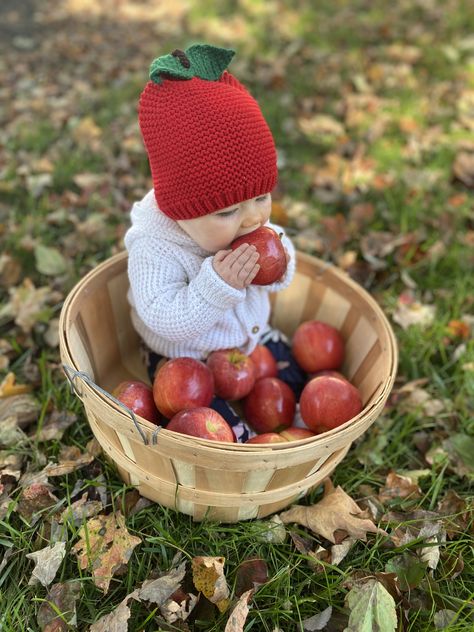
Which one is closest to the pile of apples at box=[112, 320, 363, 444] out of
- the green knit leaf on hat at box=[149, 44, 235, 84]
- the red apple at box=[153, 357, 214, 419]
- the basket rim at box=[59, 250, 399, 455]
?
the red apple at box=[153, 357, 214, 419]

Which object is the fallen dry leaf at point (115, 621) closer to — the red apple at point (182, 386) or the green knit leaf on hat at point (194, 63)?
the red apple at point (182, 386)

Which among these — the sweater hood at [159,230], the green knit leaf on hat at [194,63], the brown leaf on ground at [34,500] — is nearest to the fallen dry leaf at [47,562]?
the brown leaf on ground at [34,500]

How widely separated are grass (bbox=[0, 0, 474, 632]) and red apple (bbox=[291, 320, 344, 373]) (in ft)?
1.10

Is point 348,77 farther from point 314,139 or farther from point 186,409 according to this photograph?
point 186,409

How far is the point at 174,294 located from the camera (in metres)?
1.98

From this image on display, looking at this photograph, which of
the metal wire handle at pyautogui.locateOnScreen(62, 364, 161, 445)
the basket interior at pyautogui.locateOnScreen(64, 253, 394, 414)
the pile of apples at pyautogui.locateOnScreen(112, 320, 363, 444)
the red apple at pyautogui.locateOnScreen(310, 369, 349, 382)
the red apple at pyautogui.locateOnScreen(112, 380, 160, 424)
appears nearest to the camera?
the metal wire handle at pyautogui.locateOnScreen(62, 364, 161, 445)

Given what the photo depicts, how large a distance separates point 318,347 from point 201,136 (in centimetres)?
107

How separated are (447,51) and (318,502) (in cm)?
471

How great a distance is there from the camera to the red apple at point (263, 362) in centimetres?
236

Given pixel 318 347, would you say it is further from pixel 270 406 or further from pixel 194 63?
pixel 194 63

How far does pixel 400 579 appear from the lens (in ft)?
5.87

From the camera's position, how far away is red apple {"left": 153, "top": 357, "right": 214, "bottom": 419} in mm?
1977

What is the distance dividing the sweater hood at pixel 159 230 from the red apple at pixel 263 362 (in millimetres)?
524

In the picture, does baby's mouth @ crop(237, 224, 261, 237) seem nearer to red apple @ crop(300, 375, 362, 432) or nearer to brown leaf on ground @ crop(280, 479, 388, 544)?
red apple @ crop(300, 375, 362, 432)
